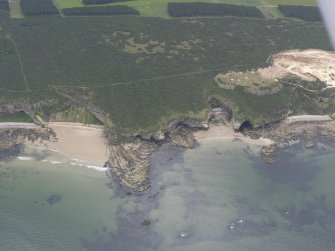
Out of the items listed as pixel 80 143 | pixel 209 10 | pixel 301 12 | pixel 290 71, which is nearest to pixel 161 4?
pixel 209 10

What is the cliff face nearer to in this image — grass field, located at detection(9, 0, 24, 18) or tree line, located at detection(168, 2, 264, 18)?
tree line, located at detection(168, 2, 264, 18)

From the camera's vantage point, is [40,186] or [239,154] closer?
[40,186]

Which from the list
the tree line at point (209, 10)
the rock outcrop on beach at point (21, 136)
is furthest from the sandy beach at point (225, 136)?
the tree line at point (209, 10)

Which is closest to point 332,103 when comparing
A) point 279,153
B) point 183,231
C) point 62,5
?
point 279,153

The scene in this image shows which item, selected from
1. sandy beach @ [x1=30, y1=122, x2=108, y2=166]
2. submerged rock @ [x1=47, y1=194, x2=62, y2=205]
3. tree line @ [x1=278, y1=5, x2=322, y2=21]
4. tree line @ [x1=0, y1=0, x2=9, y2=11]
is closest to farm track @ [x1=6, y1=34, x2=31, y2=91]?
sandy beach @ [x1=30, y1=122, x2=108, y2=166]

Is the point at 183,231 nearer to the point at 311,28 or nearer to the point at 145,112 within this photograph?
the point at 145,112
